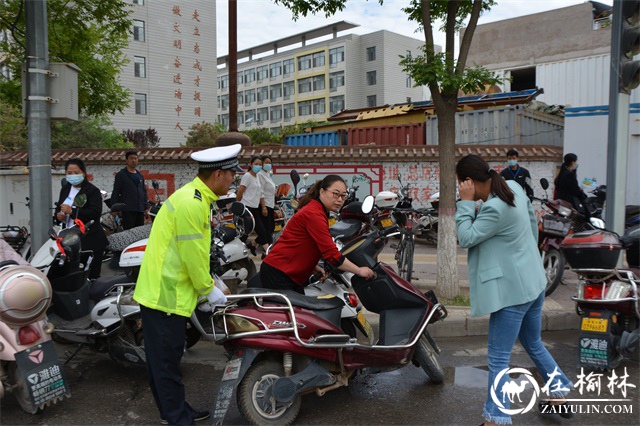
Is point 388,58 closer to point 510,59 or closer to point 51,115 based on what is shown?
point 510,59

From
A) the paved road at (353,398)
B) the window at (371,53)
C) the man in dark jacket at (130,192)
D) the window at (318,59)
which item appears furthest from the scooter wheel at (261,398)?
the window at (318,59)

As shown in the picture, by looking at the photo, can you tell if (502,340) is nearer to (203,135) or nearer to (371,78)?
(203,135)

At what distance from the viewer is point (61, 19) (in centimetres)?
984

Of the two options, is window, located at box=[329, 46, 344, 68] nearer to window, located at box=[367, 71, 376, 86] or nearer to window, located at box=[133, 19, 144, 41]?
window, located at box=[367, 71, 376, 86]

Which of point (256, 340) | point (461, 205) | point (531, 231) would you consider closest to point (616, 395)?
point (531, 231)

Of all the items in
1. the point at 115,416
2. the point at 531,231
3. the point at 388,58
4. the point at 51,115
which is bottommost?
the point at 115,416

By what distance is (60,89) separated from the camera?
5.39 m

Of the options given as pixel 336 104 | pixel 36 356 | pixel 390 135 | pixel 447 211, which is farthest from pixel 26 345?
pixel 336 104

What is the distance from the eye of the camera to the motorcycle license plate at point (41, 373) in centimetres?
351

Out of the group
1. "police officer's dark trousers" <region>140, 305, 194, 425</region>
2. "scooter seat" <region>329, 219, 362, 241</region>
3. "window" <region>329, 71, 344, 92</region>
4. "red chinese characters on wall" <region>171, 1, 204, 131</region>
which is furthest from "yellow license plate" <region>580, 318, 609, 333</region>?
"window" <region>329, 71, 344, 92</region>

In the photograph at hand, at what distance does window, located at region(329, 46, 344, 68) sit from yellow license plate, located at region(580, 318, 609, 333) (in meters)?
54.0

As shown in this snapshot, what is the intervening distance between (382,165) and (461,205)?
382 inches

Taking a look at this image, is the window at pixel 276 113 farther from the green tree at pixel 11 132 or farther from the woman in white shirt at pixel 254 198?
the woman in white shirt at pixel 254 198

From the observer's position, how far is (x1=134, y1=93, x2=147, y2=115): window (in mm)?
34719
